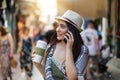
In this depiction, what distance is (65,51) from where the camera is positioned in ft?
13.9

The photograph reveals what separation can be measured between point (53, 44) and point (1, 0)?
5.83m

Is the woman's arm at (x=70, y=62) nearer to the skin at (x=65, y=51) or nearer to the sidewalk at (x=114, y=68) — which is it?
the skin at (x=65, y=51)

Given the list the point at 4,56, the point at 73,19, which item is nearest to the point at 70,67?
the point at 73,19

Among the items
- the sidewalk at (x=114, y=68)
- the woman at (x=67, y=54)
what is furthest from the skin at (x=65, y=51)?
the sidewalk at (x=114, y=68)

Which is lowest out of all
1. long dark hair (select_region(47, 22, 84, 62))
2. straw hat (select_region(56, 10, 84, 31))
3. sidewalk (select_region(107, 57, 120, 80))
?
sidewalk (select_region(107, 57, 120, 80))

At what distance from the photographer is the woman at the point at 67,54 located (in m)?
4.06

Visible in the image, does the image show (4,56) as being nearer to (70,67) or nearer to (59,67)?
(59,67)

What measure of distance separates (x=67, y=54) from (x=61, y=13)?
18.5 meters

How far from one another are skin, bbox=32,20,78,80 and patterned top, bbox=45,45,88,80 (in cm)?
6

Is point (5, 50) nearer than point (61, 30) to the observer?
No

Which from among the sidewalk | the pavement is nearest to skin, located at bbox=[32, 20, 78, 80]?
the pavement

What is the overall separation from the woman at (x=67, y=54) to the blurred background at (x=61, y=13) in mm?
7580

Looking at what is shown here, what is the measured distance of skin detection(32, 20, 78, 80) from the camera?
4020mm

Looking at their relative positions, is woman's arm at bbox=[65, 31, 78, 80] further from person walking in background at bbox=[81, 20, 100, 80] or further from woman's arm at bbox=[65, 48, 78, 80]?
person walking in background at bbox=[81, 20, 100, 80]
